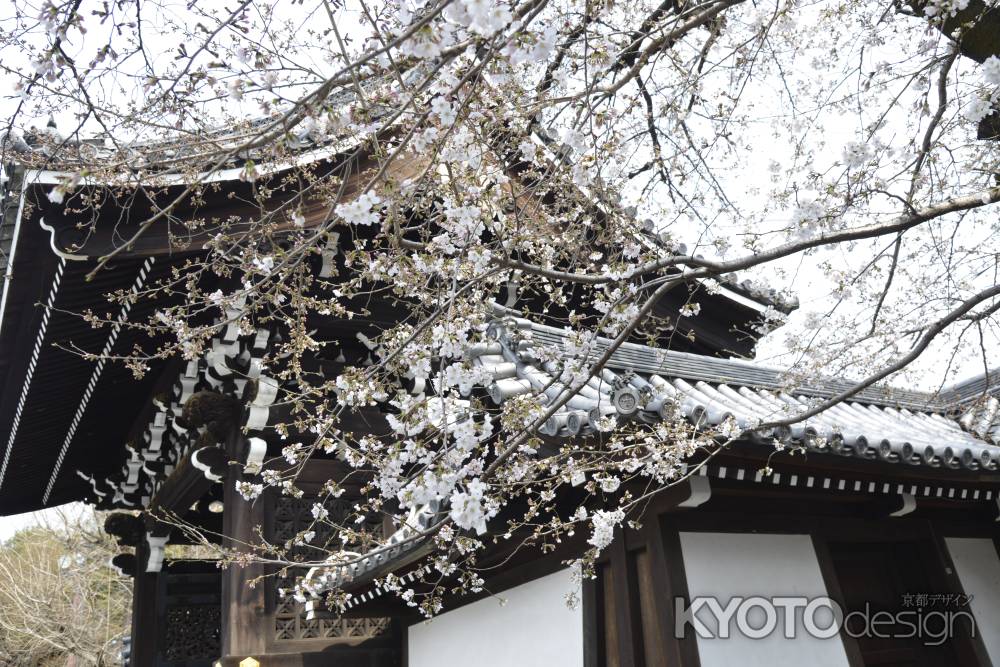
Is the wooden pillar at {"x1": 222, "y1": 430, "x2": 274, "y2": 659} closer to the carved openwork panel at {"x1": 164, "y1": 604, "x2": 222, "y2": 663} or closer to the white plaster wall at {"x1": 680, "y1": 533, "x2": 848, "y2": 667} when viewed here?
the white plaster wall at {"x1": 680, "y1": 533, "x2": 848, "y2": 667}

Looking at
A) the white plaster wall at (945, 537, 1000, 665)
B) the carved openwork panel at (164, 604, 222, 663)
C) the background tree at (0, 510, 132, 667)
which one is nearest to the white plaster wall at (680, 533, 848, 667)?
the white plaster wall at (945, 537, 1000, 665)

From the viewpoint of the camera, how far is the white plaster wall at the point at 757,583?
3.42 metres

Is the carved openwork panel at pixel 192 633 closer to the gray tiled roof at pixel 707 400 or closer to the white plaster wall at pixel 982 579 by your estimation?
the gray tiled roof at pixel 707 400

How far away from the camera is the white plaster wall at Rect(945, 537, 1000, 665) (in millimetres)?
4410

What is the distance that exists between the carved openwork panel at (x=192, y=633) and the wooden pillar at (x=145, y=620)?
13 centimetres

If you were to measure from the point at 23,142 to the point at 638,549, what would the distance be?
3608 millimetres

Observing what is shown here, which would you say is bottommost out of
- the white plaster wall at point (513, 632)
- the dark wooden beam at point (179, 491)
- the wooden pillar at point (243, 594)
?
the white plaster wall at point (513, 632)

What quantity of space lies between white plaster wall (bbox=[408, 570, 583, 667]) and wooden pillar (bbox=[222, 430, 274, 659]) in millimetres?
1051

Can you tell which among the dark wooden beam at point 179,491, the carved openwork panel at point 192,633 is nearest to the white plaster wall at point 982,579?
the dark wooden beam at point 179,491

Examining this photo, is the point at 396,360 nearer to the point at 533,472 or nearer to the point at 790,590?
the point at 533,472

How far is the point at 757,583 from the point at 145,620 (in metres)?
6.40

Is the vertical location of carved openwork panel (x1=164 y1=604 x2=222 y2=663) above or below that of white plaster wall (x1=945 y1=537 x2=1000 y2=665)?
above

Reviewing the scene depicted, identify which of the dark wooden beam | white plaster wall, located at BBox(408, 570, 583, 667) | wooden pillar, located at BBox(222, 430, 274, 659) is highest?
the dark wooden beam

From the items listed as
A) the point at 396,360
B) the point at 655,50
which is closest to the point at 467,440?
the point at 396,360
